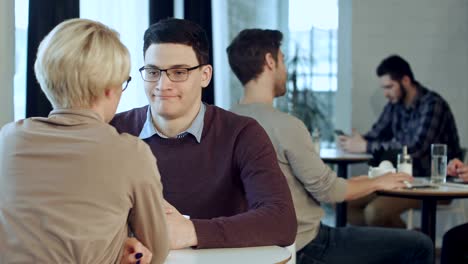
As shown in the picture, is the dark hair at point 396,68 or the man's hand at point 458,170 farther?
the dark hair at point 396,68

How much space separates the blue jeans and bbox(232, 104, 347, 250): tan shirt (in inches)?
1.9

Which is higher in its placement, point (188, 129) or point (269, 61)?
point (269, 61)

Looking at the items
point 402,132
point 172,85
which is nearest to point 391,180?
point 172,85

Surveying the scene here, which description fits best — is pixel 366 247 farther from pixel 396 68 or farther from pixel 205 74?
pixel 396 68

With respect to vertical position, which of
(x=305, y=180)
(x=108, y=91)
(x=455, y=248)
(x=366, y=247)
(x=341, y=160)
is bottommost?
(x=455, y=248)

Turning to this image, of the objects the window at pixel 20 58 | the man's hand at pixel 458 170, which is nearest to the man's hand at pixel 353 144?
the man's hand at pixel 458 170

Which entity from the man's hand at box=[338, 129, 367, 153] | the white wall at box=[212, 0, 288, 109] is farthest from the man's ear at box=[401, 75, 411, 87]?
the white wall at box=[212, 0, 288, 109]

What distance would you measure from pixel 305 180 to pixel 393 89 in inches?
112

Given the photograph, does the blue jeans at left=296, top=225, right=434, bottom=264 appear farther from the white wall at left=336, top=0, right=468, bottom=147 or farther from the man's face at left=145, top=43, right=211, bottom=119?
the white wall at left=336, top=0, right=468, bottom=147

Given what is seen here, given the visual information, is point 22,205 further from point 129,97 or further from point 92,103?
point 129,97

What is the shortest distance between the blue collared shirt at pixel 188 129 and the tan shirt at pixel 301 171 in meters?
0.52

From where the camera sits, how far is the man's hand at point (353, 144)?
4.99 m

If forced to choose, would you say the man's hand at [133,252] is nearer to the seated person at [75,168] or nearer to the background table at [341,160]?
the seated person at [75,168]

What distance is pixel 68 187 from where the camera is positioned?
4.53 ft
